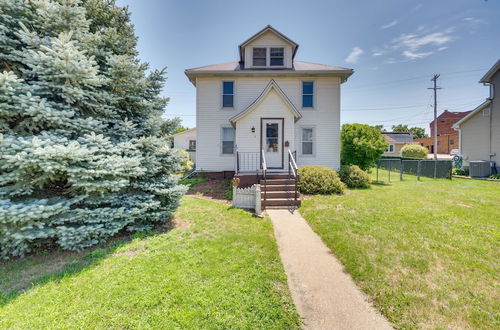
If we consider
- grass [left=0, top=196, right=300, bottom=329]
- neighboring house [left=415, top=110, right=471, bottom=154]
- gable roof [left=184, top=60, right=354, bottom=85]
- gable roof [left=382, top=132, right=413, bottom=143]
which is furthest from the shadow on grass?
neighboring house [left=415, top=110, right=471, bottom=154]

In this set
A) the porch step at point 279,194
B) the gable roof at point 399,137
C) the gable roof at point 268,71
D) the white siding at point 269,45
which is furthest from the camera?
the gable roof at point 399,137

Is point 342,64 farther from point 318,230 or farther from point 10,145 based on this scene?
point 10,145

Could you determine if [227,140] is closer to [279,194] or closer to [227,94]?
[227,94]

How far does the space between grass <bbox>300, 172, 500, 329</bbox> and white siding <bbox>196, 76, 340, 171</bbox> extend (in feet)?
16.8

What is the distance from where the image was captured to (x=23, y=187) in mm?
3580

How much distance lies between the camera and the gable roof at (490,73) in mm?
15143

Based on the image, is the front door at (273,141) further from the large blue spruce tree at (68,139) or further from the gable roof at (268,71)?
the large blue spruce tree at (68,139)

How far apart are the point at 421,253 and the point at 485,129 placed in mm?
20548

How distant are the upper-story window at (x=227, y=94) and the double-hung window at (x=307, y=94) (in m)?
4.55

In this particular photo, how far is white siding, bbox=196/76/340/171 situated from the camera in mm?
12008

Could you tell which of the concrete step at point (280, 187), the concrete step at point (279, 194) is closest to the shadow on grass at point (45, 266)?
the concrete step at point (279, 194)

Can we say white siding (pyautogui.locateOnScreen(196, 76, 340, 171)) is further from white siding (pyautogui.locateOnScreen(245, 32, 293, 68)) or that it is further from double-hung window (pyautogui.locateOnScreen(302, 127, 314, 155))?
white siding (pyautogui.locateOnScreen(245, 32, 293, 68))

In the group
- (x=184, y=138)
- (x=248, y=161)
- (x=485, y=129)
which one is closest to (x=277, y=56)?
(x=248, y=161)

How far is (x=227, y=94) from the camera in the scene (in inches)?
477
